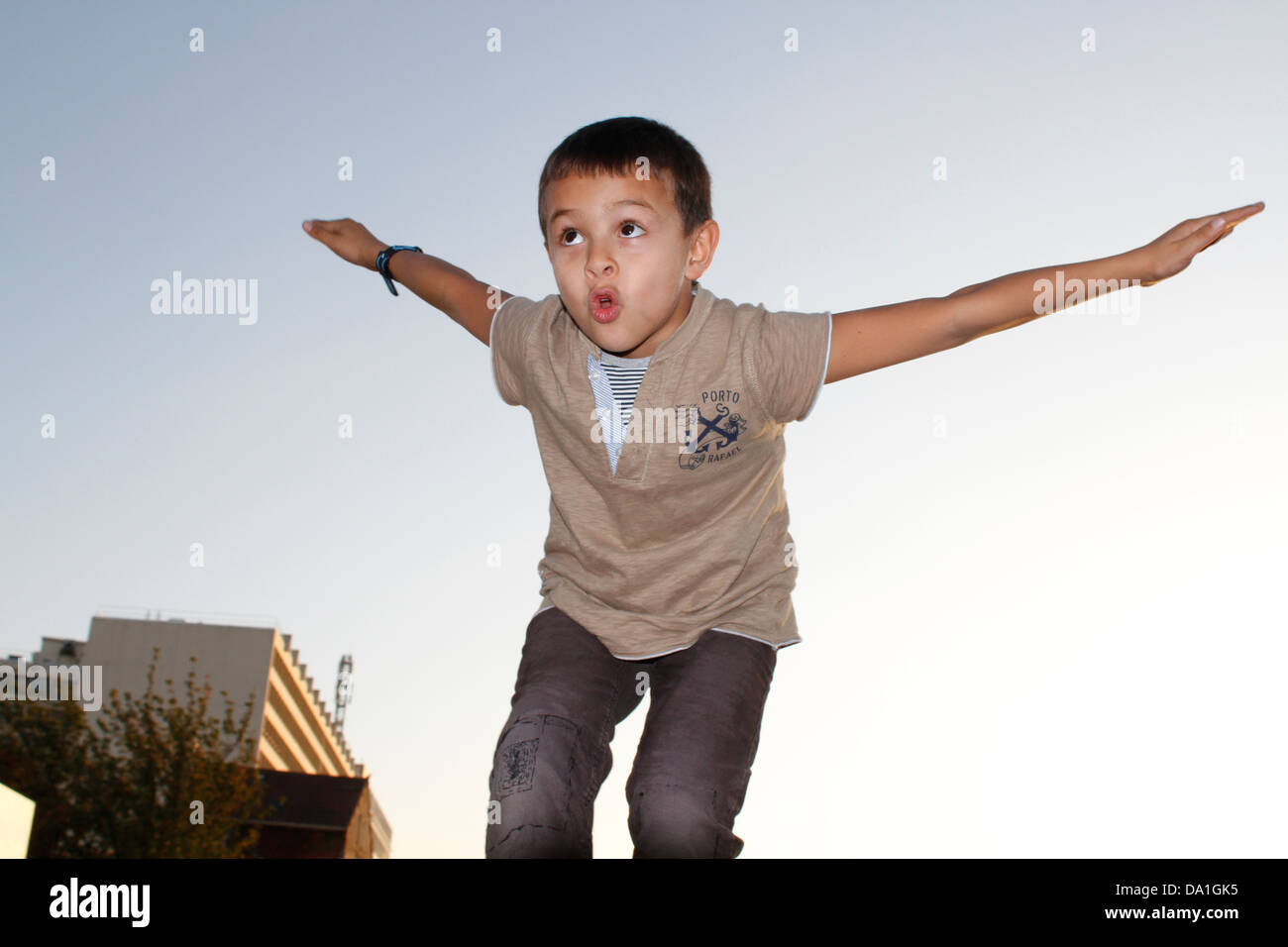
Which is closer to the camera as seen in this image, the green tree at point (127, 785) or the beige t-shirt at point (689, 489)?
the beige t-shirt at point (689, 489)

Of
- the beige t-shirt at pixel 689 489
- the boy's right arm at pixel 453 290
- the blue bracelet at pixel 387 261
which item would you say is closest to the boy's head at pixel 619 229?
the beige t-shirt at pixel 689 489

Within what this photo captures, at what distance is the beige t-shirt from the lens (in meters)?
3.44

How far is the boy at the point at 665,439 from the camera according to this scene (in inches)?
125

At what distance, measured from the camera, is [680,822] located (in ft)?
9.52

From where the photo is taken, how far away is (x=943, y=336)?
328 cm

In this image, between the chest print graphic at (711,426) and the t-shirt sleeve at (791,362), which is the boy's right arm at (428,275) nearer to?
the chest print graphic at (711,426)

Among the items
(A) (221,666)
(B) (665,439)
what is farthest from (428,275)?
(A) (221,666)

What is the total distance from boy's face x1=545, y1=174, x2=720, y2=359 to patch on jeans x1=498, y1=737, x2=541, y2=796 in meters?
1.35

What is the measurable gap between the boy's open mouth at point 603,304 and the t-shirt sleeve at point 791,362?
1.59 feet

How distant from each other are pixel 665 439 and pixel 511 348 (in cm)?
74

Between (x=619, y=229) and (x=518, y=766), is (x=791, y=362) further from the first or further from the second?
(x=518, y=766)
